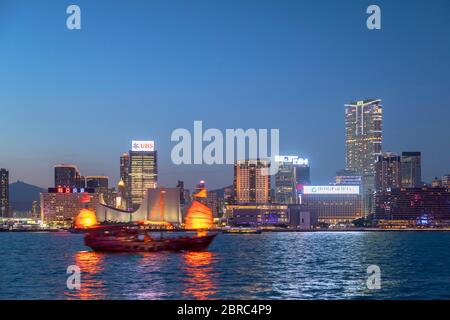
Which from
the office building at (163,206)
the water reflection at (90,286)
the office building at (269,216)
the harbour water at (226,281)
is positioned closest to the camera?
the water reflection at (90,286)

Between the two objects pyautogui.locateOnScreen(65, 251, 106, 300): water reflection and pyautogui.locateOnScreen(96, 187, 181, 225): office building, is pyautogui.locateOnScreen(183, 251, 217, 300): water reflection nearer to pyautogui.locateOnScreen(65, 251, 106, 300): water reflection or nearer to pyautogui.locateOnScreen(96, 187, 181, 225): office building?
pyautogui.locateOnScreen(65, 251, 106, 300): water reflection

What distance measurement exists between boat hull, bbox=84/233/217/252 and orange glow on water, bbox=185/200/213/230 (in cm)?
1888

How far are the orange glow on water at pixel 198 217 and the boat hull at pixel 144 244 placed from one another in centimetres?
1888

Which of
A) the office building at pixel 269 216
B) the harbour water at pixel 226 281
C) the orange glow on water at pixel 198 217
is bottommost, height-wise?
the office building at pixel 269 216

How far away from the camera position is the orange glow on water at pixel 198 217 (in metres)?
94.8

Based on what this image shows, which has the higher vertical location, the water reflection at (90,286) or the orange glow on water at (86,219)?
the water reflection at (90,286)

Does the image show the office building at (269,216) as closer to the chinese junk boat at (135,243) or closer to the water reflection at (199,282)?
the chinese junk boat at (135,243)

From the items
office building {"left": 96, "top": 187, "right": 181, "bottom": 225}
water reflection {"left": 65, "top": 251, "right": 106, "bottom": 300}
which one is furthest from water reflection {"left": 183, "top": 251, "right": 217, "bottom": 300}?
office building {"left": 96, "top": 187, "right": 181, "bottom": 225}

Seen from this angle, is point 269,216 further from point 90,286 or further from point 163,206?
point 90,286

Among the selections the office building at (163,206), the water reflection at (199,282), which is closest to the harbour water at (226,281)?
the water reflection at (199,282)

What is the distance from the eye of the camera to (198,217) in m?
95.9

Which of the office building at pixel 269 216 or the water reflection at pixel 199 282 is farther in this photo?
the office building at pixel 269 216

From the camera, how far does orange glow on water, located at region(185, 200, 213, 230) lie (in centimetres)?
9475
